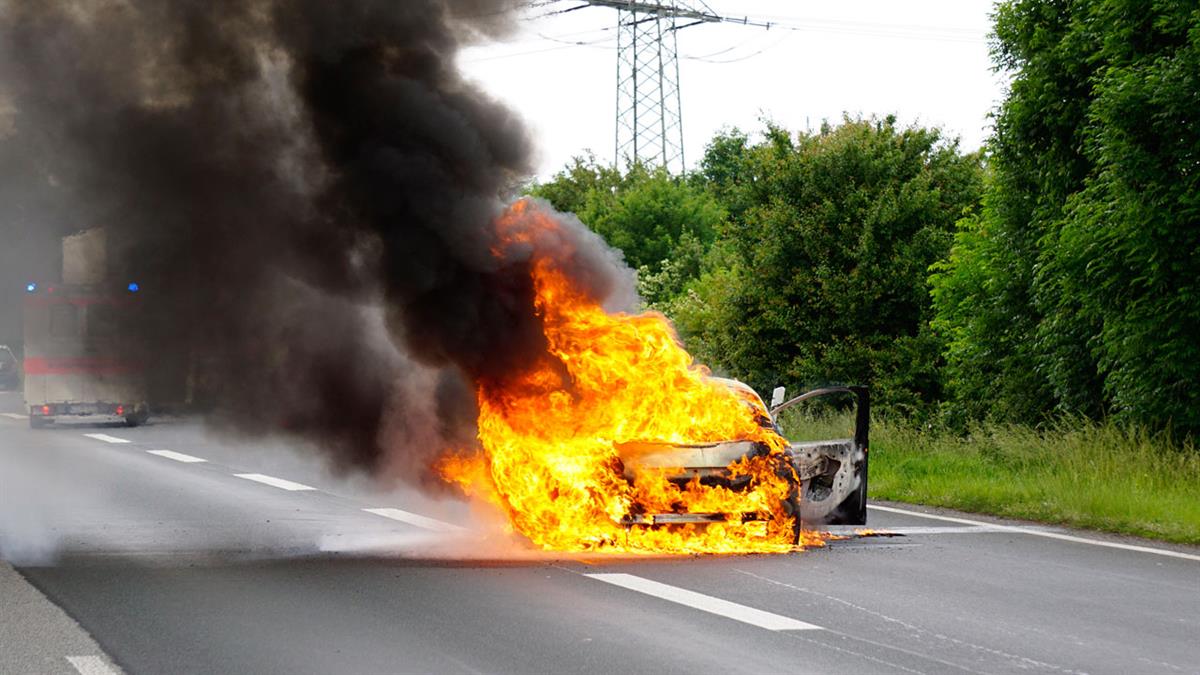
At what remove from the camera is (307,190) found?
12766 millimetres

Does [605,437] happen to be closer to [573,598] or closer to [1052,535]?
[573,598]

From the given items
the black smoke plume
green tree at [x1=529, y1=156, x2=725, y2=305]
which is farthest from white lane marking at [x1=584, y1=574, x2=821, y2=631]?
green tree at [x1=529, y1=156, x2=725, y2=305]

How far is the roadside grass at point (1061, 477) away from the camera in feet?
41.8

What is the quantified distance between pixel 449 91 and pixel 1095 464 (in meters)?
7.33

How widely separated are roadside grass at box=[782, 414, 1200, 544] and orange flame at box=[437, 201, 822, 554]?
291cm

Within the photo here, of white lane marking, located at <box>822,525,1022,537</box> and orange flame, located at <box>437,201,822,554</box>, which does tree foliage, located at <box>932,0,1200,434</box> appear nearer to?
white lane marking, located at <box>822,525,1022,537</box>

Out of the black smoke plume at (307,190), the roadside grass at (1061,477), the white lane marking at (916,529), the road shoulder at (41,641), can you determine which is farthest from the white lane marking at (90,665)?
the roadside grass at (1061,477)

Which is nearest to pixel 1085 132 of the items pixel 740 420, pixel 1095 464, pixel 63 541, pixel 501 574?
pixel 1095 464

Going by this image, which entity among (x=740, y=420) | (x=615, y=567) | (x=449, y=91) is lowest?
(x=615, y=567)

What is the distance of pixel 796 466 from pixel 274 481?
307 inches

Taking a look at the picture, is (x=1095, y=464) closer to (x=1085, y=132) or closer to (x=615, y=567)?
(x=1085, y=132)

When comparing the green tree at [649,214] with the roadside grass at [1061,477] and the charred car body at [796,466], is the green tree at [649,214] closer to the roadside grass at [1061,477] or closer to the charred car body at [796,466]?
the roadside grass at [1061,477]

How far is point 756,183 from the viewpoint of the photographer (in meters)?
26.4

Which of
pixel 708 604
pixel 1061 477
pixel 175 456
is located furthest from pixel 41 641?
pixel 175 456
